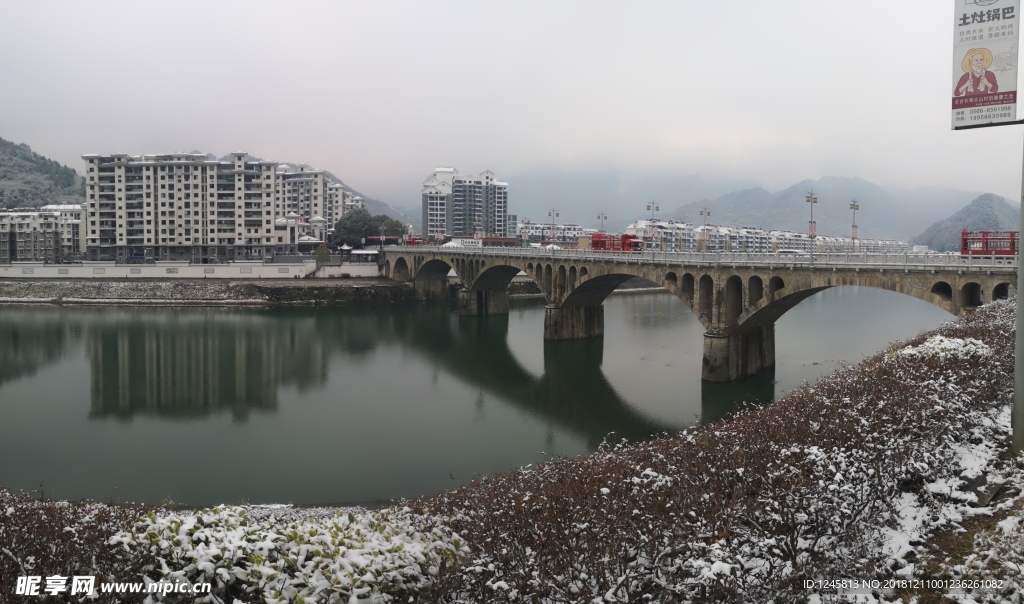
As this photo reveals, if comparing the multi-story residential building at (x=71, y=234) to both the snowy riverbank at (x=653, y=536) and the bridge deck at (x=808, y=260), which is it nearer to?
the bridge deck at (x=808, y=260)

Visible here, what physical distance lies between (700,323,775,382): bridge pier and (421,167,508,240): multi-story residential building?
123 meters

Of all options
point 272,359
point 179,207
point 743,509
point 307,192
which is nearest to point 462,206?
point 307,192

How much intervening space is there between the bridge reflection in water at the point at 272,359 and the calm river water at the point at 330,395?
172 millimetres

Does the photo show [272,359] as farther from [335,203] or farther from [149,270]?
[335,203]

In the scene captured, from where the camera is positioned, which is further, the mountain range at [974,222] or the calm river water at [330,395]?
the mountain range at [974,222]

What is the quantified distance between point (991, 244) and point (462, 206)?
136m

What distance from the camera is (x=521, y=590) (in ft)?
26.1

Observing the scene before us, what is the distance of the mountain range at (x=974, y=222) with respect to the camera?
149000 mm

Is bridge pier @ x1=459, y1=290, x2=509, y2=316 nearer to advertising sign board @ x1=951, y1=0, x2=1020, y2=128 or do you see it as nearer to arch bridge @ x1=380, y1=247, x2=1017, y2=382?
arch bridge @ x1=380, y1=247, x2=1017, y2=382

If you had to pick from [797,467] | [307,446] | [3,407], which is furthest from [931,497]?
[3,407]

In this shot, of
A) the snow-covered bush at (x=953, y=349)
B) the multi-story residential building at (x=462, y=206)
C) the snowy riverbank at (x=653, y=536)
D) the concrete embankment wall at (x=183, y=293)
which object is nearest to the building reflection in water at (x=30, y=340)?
the concrete embankment wall at (x=183, y=293)

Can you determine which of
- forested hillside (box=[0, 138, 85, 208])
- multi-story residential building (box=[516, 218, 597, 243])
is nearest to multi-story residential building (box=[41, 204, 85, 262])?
forested hillside (box=[0, 138, 85, 208])

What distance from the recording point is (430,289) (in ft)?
258

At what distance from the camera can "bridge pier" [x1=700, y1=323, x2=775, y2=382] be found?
1348 inches
